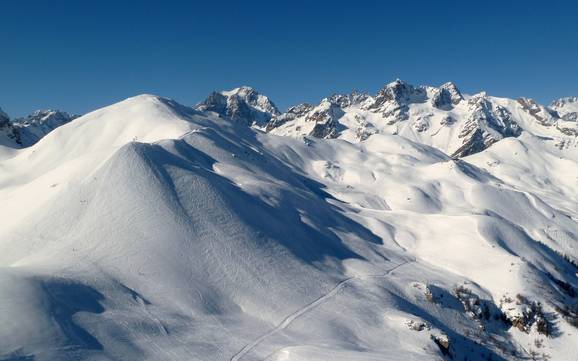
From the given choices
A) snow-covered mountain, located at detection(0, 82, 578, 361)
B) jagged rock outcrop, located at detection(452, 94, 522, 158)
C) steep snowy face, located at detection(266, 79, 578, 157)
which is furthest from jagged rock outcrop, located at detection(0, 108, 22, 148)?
jagged rock outcrop, located at detection(452, 94, 522, 158)

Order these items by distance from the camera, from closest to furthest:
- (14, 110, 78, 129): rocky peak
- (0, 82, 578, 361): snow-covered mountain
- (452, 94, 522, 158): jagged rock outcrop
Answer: (0, 82, 578, 361): snow-covered mountain
(452, 94, 522, 158): jagged rock outcrop
(14, 110, 78, 129): rocky peak

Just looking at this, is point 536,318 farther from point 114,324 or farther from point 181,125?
point 181,125

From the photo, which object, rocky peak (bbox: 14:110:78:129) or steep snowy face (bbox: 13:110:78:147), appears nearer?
steep snowy face (bbox: 13:110:78:147)

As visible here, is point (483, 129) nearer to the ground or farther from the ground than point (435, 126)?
nearer to the ground

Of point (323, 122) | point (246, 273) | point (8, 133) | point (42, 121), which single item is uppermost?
point (323, 122)

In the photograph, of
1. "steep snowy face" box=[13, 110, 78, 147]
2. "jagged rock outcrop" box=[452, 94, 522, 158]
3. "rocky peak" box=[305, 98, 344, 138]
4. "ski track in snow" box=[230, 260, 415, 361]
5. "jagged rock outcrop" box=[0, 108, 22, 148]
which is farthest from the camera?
"rocky peak" box=[305, 98, 344, 138]

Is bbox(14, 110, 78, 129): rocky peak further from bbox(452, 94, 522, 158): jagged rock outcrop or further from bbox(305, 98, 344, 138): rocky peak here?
bbox(452, 94, 522, 158): jagged rock outcrop

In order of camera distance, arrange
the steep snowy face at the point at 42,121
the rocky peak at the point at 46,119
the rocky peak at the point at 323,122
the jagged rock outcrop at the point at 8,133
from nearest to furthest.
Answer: the jagged rock outcrop at the point at 8,133 < the steep snowy face at the point at 42,121 < the rocky peak at the point at 323,122 < the rocky peak at the point at 46,119

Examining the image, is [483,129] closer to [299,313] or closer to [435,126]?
[435,126]

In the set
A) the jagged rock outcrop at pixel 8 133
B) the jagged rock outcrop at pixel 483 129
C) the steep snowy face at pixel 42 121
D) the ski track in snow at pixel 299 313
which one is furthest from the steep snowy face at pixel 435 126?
the ski track in snow at pixel 299 313

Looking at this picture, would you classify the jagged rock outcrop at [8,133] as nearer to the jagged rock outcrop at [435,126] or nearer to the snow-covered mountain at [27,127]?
the snow-covered mountain at [27,127]

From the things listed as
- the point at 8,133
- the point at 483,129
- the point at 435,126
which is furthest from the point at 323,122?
the point at 8,133
